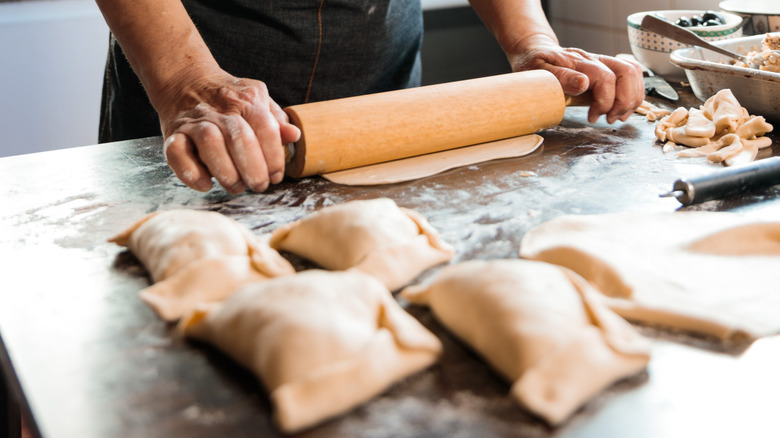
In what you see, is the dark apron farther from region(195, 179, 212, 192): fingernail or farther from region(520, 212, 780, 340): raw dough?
region(520, 212, 780, 340): raw dough

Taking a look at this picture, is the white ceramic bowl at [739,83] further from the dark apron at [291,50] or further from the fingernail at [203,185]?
the fingernail at [203,185]

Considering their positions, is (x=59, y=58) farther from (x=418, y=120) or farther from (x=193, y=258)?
(x=193, y=258)

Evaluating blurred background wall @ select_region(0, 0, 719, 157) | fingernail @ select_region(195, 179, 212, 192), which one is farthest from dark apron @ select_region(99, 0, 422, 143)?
blurred background wall @ select_region(0, 0, 719, 157)

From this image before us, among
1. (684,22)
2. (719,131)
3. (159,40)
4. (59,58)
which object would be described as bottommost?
(59,58)

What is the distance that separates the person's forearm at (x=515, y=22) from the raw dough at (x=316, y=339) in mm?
1344

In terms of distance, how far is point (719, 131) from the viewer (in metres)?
1.57

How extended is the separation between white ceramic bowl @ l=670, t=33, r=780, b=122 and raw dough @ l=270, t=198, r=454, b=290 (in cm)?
96

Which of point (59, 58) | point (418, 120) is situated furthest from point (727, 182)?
point (59, 58)

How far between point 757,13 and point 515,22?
763 millimetres

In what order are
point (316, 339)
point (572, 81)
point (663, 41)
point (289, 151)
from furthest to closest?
point (663, 41)
point (572, 81)
point (289, 151)
point (316, 339)

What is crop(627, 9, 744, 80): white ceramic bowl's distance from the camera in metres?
1.98

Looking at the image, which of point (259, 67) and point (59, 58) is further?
point (59, 58)

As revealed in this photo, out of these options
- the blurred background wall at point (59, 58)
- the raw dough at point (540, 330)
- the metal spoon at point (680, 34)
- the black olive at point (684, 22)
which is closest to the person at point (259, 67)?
the metal spoon at point (680, 34)

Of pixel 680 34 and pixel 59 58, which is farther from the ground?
pixel 680 34
